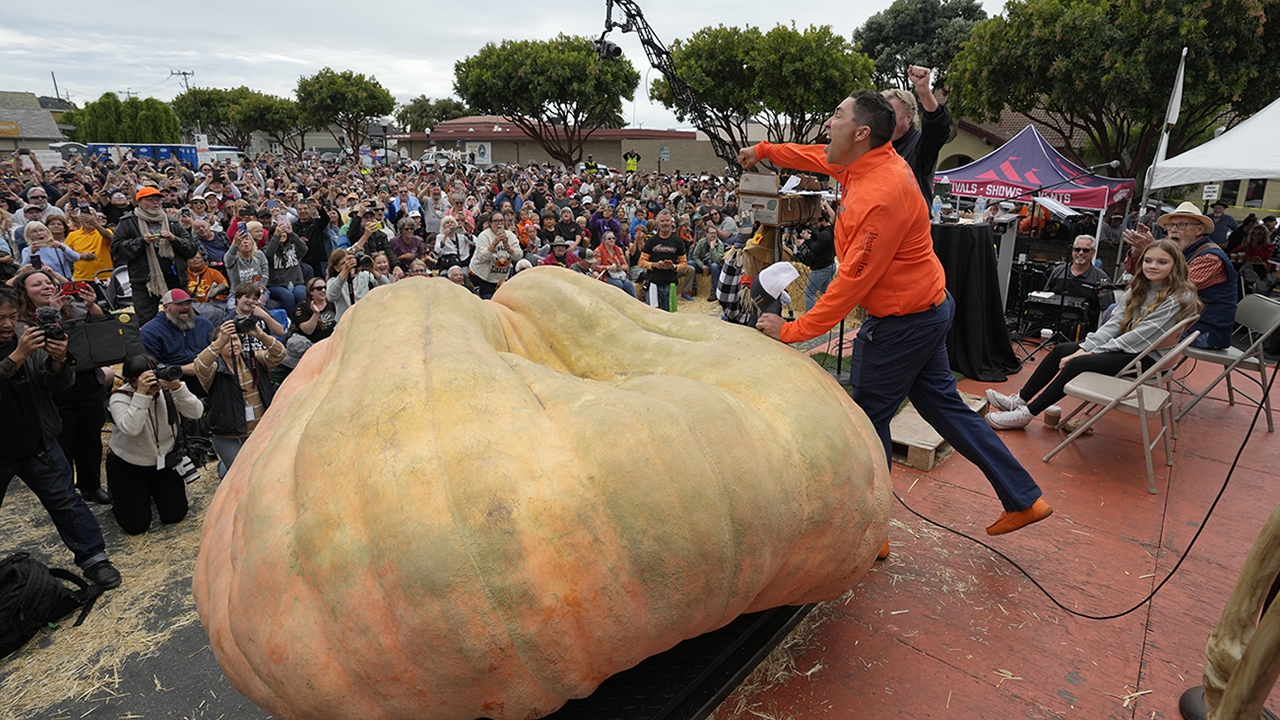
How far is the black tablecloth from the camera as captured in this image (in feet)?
22.7

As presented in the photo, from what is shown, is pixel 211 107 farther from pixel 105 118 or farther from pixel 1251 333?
pixel 1251 333

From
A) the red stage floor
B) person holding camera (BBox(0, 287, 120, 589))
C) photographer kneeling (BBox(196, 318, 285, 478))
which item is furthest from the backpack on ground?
the red stage floor

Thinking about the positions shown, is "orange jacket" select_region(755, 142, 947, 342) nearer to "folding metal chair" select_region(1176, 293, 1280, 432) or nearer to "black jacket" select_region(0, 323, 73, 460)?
"folding metal chair" select_region(1176, 293, 1280, 432)

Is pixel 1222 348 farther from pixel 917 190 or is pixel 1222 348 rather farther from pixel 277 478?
pixel 277 478

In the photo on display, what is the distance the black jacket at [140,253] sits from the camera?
746 centimetres

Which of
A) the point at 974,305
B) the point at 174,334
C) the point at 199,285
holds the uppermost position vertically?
the point at 199,285

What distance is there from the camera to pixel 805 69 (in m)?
26.7

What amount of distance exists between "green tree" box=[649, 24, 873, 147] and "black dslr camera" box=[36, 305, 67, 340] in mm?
24332

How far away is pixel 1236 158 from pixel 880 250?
696 cm

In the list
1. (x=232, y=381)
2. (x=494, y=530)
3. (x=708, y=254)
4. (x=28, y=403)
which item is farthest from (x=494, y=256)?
(x=494, y=530)

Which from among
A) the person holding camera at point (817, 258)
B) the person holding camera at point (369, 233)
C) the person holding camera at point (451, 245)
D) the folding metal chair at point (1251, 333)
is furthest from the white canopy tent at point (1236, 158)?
the person holding camera at point (369, 233)

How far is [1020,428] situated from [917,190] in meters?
3.42

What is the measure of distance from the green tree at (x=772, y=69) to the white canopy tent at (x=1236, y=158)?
63.0 feet

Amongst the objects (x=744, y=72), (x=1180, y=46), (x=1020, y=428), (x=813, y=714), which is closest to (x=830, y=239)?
(x=1020, y=428)
